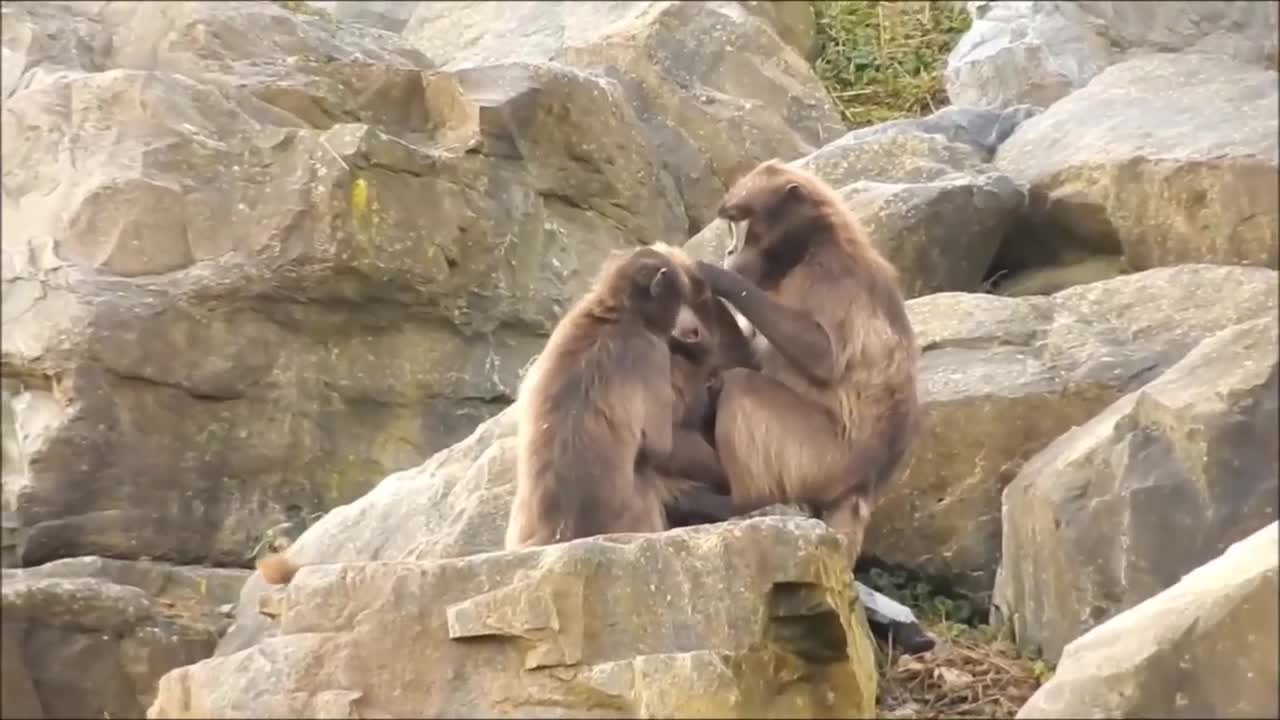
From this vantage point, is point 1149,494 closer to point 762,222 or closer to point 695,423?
point 695,423

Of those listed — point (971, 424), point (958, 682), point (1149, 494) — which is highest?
point (1149, 494)

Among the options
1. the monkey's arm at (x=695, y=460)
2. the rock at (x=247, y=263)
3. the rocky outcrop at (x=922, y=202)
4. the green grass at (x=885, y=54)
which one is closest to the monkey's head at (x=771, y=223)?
the monkey's arm at (x=695, y=460)

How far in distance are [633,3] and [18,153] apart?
267 inches

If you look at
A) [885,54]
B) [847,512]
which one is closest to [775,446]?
[847,512]

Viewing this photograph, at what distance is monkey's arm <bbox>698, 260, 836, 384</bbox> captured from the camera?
8.18 meters

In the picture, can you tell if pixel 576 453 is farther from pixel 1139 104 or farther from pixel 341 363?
pixel 1139 104

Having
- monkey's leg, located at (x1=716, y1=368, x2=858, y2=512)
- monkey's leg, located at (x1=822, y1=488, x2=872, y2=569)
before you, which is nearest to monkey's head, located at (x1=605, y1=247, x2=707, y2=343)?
monkey's leg, located at (x1=716, y1=368, x2=858, y2=512)

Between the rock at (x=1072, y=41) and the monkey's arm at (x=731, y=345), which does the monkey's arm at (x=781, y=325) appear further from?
the rock at (x=1072, y=41)

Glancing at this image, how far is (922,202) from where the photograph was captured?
36.8 feet

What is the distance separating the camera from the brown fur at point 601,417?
729 cm

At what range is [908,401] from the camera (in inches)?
330

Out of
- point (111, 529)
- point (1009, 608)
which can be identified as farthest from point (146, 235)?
point (1009, 608)

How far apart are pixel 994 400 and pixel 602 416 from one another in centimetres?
284

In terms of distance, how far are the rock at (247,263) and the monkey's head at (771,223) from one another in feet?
9.92
